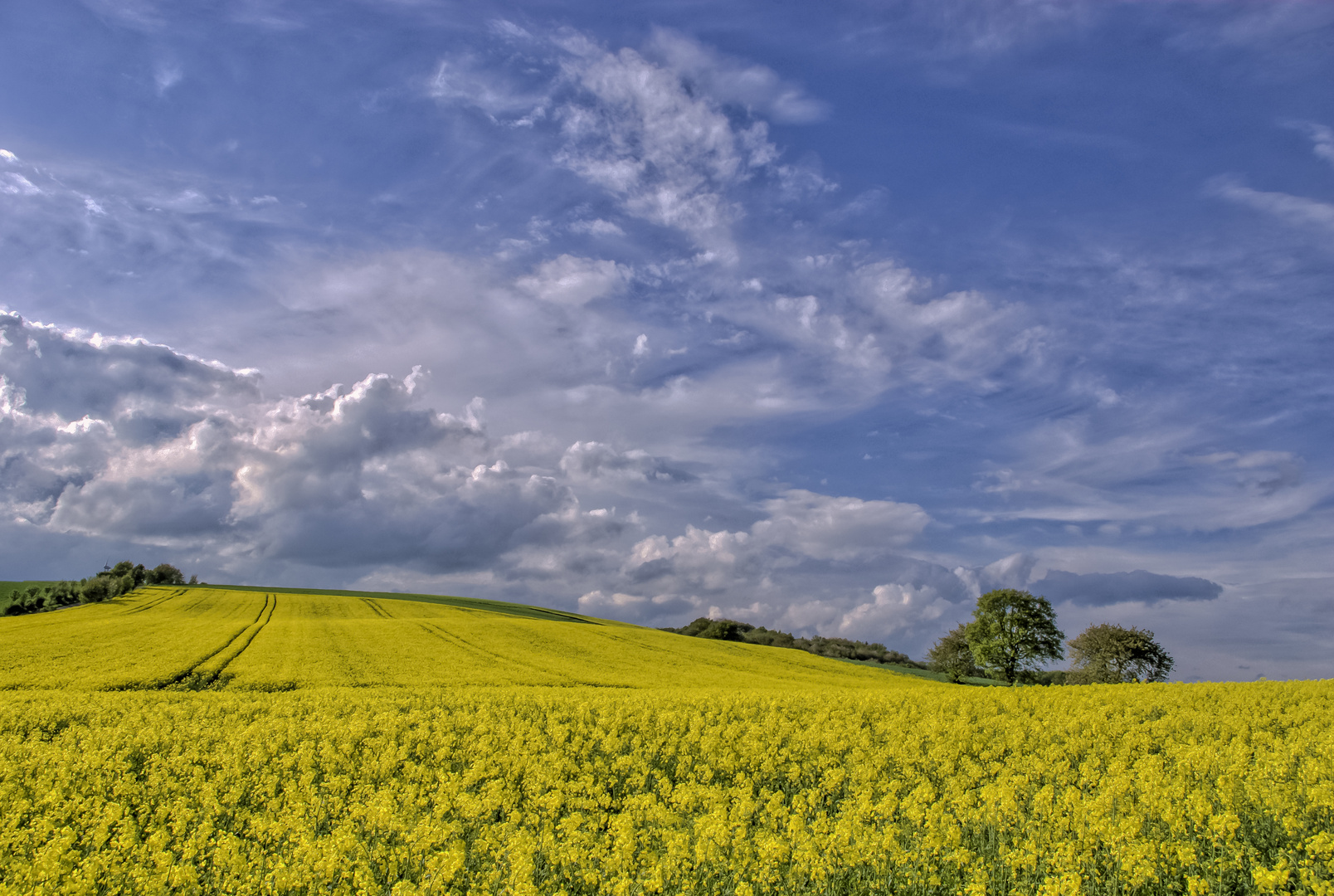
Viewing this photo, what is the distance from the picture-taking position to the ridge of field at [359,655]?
3384 centimetres

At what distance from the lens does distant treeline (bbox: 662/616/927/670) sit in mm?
93688

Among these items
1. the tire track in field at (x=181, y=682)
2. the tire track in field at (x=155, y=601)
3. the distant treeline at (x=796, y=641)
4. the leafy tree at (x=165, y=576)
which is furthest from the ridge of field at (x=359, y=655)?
the leafy tree at (x=165, y=576)

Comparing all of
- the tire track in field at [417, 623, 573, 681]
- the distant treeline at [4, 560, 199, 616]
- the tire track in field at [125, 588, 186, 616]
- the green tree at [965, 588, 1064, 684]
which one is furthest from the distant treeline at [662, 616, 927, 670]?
the distant treeline at [4, 560, 199, 616]

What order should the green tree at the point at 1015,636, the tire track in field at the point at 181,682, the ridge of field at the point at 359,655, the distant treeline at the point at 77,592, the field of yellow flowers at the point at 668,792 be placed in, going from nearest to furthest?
1. the field of yellow flowers at the point at 668,792
2. the tire track in field at the point at 181,682
3. the ridge of field at the point at 359,655
4. the green tree at the point at 1015,636
5. the distant treeline at the point at 77,592

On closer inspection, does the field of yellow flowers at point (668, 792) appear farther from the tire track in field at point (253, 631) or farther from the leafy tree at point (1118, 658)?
the leafy tree at point (1118, 658)

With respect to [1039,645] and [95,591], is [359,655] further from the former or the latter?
[95,591]

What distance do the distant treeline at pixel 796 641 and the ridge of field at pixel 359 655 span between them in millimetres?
34402

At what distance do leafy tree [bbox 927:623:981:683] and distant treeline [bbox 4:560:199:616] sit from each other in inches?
4136

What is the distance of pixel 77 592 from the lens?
98.9 m

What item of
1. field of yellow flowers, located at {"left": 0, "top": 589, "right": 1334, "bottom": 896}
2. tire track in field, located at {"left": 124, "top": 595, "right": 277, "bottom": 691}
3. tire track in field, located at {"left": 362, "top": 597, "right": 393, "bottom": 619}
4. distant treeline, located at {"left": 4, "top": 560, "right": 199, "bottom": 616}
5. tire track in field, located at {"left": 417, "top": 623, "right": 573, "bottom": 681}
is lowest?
distant treeline, located at {"left": 4, "top": 560, "right": 199, "bottom": 616}

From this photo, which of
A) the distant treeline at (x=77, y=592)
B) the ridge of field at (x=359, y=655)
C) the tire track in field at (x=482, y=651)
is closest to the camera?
the ridge of field at (x=359, y=655)

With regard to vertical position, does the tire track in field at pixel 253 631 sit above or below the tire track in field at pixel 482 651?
below

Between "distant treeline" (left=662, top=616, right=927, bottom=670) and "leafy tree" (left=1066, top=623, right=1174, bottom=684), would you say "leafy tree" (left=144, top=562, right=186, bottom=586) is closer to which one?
"distant treeline" (left=662, top=616, right=927, bottom=670)

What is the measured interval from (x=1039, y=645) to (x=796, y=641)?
1803 inches
